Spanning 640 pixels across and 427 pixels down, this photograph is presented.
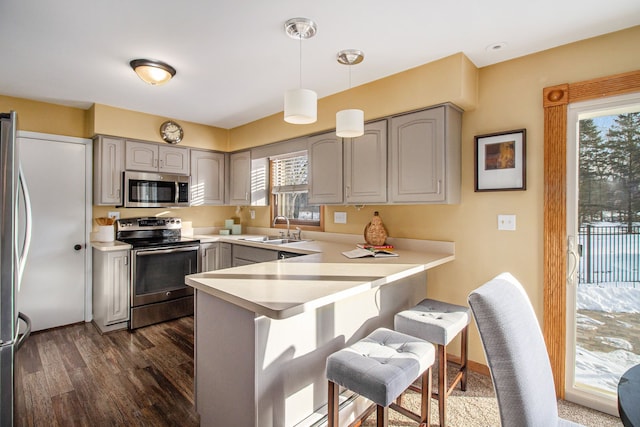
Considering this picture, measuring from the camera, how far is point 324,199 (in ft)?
10.4

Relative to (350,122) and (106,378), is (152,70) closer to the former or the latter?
(350,122)

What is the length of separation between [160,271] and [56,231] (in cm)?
115

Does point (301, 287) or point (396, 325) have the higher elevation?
point (301, 287)

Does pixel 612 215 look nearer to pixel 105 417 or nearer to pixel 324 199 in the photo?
pixel 324 199

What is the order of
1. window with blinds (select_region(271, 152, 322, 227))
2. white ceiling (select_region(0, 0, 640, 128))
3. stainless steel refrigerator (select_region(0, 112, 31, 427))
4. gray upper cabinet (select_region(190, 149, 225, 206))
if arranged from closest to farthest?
1. stainless steel refrigerator (select_region(0, 112, 31, 427))
2. white ceiling (select_region(0, 0, 640, 128))
3. window with blinds (select_region(271, 152, 322, 227))
4. gray upper cabinet (select_region(190, 149, 225, 206))

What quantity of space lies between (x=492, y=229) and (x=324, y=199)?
149 cm

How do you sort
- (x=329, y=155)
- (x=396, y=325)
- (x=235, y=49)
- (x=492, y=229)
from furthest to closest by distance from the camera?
(x=329, y=155) < (x=492, y=229) < (x=235, y=49) < (x=396, y=325)

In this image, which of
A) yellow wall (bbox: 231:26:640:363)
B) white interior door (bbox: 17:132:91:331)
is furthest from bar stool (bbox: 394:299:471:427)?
white interior door (bbox: 17:132:91:331)

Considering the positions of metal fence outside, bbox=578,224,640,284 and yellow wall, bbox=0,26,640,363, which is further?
yellow wall, bbox=0,26,640,363

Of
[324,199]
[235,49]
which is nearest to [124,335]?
[324,199]

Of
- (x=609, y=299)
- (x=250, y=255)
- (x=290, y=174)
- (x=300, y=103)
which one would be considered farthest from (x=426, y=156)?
(x=250, y=255)

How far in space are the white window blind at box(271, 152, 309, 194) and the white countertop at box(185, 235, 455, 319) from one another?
137cm

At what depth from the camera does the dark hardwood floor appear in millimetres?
1976

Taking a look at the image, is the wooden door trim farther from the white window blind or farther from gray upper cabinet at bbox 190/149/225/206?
gray upper cabinet at bbox 190/149/225/206
